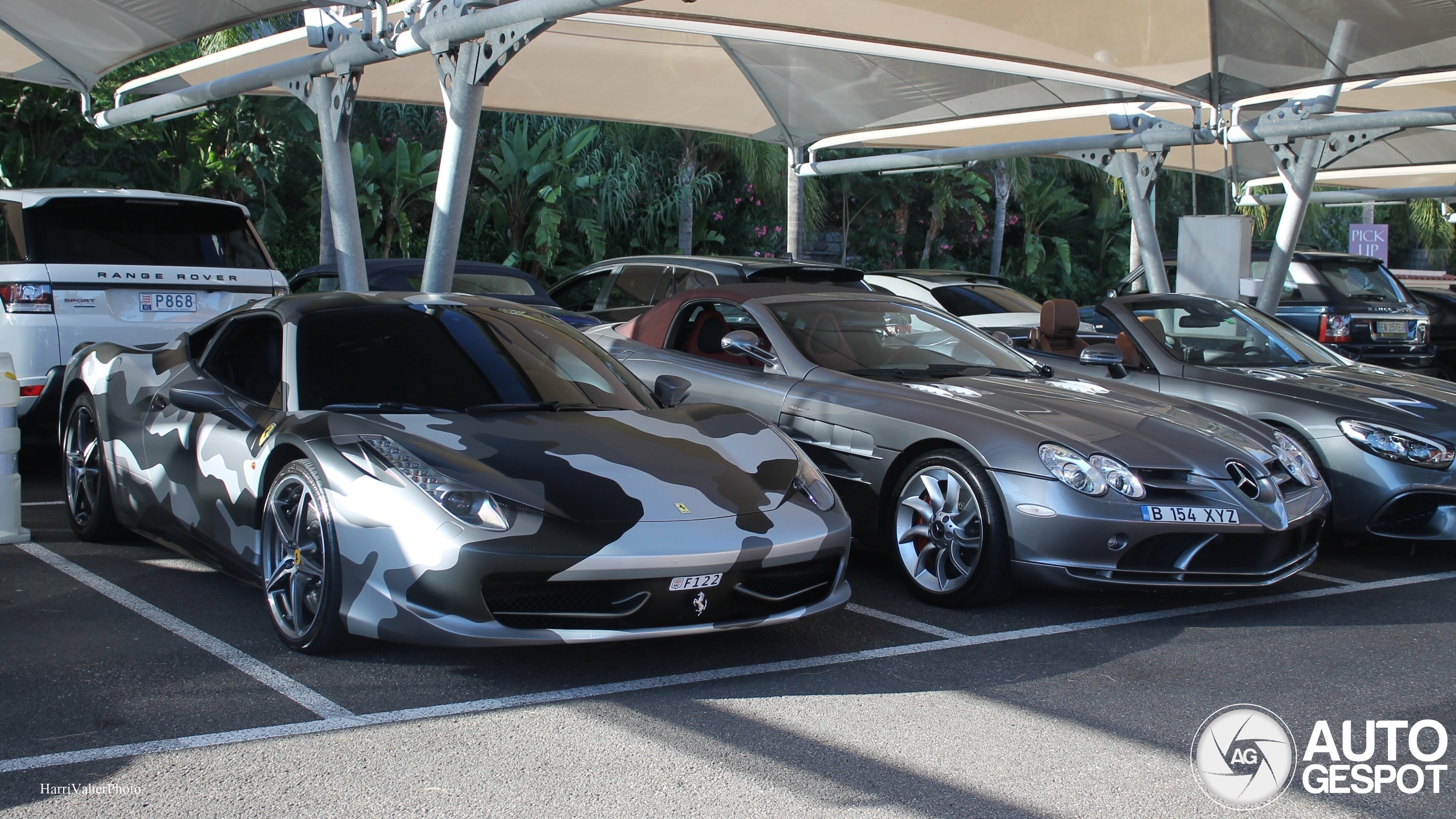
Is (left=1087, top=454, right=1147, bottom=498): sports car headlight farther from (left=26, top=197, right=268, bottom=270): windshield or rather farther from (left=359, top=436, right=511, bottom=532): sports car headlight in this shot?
(left=26, top=197, right=268, bottom=270): windshield

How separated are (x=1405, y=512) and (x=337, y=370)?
5.03 meters

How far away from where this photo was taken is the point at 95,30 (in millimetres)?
11836

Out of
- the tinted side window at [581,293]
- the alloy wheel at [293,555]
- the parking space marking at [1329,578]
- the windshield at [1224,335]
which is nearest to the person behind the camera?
the alloy wheel at [293,555]

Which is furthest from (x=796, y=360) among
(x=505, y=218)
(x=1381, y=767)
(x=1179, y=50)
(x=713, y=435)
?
(x=505, y=218)

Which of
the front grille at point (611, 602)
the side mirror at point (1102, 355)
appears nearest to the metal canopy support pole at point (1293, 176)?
the side mirror at point (1102, 355)

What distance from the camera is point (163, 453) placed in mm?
5035

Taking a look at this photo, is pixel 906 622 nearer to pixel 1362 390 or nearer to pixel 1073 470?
pixel 1073 470

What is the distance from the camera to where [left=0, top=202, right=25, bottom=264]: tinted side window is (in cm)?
699

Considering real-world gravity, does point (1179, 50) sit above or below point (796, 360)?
above

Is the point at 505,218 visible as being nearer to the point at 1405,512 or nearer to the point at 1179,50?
the point at 1179,50

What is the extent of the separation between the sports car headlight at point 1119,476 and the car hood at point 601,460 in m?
1.21

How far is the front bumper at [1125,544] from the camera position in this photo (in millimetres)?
4703
